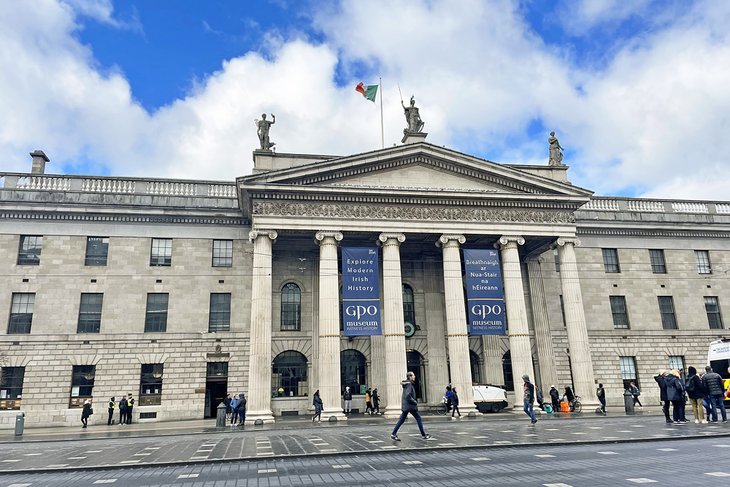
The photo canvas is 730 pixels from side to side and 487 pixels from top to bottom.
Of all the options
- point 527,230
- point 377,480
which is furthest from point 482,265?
point 377,480

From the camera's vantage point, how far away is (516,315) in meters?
29.8

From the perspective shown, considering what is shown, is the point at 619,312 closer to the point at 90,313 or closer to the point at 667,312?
the point at 667,312

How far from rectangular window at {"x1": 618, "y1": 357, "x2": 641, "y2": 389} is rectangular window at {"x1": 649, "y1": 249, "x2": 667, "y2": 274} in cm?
674

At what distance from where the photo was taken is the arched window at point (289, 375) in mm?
30750

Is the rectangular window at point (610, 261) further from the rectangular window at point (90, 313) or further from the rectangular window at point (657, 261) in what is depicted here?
the rectangular window at point (90, 313)

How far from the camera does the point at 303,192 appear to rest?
28531mm

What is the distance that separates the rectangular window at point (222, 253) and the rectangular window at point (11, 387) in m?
11.7

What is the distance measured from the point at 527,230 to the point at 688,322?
1525 cm

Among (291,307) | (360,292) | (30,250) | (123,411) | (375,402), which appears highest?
(30,250)

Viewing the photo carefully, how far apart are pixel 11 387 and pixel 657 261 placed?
41.3 meters

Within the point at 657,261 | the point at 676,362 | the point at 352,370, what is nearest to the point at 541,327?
the point at 676,362

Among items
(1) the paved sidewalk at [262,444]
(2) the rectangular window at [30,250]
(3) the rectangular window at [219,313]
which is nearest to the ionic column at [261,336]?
(3) the rectangular window at [219,313]

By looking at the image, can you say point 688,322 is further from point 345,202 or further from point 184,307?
point 184,307

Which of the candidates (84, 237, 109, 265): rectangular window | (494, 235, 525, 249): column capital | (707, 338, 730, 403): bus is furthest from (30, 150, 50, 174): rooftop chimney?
(707, 338, 730, 403): bus
